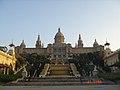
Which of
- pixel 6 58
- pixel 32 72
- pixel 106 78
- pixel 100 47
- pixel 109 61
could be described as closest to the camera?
pixel 106 78

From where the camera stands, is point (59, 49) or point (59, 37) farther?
point (59, 49)

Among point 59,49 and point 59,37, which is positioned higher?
point 59,37

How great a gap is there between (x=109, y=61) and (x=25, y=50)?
6375 centimetres

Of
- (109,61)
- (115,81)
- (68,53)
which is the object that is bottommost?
(115,81)

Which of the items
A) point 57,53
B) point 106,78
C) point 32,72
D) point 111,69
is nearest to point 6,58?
point 32,72

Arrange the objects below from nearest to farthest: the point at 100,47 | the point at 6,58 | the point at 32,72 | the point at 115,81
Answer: the point at 115,81
the point at 32,72
the point at 6,58
the point at 100,47

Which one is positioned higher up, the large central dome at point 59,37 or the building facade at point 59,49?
the large central dome at point 59,37

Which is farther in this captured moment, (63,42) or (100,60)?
(63,42)

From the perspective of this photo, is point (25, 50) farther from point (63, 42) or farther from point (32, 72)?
point (32, 72)

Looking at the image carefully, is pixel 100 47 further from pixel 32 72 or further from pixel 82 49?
pixel 32 72

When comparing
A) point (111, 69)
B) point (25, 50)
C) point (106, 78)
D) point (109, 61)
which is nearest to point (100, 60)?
point (109, 61)

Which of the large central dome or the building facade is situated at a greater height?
the large central dome

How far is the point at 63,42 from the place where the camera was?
370 ft

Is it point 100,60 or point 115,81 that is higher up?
point 100,60
